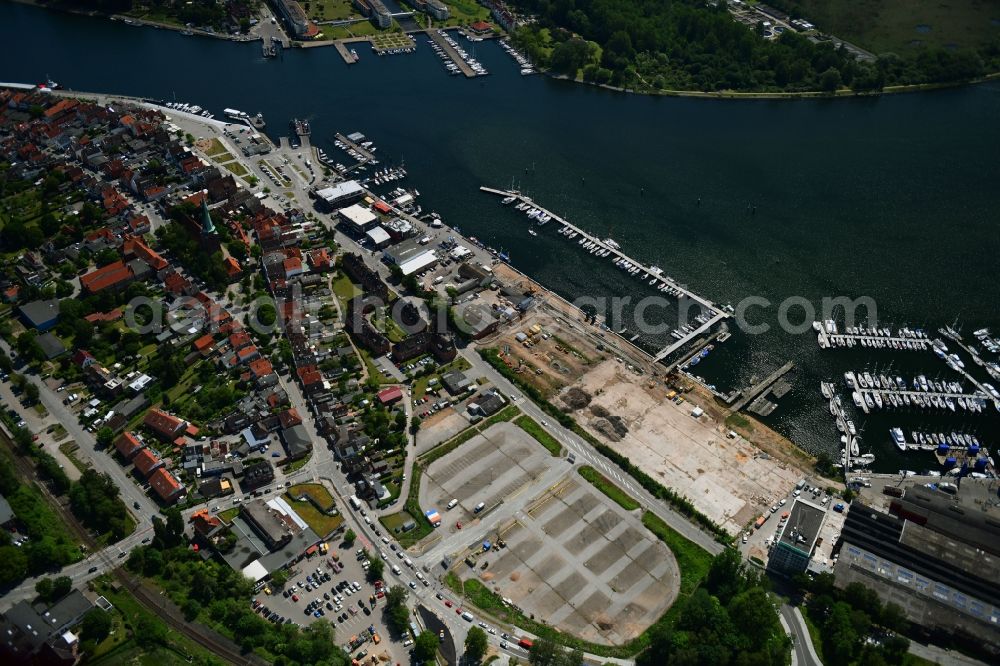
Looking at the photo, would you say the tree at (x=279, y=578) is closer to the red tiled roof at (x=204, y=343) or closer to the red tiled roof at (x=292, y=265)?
the red tiled roof at (x=204, y=343)

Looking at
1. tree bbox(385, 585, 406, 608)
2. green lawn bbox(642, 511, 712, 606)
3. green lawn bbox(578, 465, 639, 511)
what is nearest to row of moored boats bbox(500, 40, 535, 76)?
green lawn bbox(578, 465, 639, 511)

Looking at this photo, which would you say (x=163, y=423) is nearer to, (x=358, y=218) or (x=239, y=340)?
(x=239, y=340)

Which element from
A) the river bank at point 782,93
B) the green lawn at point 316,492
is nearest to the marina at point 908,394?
the green lawn at point 316,492

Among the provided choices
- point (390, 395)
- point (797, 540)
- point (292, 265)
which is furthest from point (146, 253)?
point (797, 540)

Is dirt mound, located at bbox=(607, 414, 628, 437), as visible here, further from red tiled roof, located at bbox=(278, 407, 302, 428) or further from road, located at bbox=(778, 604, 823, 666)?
red tiled roof, located at bbox=(278, 407, 302, 428)

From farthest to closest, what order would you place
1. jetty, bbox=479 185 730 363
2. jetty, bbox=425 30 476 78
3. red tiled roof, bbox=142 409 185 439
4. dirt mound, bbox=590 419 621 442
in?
1. jetty, bbox=425 30 476 78
2. jetty, bbox=479 185 730 363
3. dirt mound, bbox=590 419 621 442
4. red tiled roof, bbox=142 409 185 439

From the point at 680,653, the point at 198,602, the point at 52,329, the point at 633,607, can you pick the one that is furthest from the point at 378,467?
the point at 52,329
